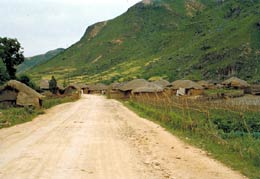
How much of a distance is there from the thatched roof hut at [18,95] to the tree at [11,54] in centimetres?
1996

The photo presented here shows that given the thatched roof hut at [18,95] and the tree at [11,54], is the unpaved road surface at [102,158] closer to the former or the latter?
the thatched roof hut at [18,95]

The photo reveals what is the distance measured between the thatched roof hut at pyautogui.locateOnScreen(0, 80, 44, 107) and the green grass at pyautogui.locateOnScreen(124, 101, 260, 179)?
48.4 feet

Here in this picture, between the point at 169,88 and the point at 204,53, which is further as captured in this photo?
the point at 204,53

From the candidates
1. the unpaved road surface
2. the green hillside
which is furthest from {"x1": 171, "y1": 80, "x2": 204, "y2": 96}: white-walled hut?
the unpaved road surface

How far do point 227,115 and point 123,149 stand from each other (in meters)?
9.15

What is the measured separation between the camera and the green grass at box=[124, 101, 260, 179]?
1243cm

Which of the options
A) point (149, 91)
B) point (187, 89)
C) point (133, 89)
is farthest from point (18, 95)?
point (187, 89)

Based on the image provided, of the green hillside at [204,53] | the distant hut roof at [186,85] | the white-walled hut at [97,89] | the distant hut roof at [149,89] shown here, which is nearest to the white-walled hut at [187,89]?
the distant hut roof at [186,85]

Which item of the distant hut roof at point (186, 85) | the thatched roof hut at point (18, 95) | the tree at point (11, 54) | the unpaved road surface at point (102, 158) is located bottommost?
the unpaved road surface at point (102, 158)

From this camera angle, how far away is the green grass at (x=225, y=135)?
12.4 meters

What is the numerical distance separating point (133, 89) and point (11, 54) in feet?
61.2

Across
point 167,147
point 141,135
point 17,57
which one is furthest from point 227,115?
point 17,57

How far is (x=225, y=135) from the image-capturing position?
16.8m

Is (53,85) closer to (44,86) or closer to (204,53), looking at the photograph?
(44,86)
